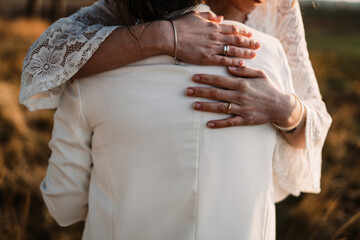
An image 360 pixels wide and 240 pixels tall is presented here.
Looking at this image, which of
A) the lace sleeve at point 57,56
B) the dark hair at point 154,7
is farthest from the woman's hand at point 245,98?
the lace sleeve at point 57,56

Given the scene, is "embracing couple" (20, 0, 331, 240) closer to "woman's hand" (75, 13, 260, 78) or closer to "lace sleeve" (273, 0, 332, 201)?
"woman's hand" (75, 13, 260, 78)

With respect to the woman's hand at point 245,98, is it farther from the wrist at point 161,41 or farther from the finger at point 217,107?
the wrist at point 161,41

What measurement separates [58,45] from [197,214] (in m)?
Answer: 0.83

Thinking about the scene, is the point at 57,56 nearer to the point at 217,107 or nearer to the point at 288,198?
the point at 217,107

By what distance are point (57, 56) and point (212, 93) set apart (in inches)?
24.2

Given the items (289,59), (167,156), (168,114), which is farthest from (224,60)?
(289,59)

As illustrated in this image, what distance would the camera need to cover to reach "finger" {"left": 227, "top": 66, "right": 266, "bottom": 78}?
124 cm

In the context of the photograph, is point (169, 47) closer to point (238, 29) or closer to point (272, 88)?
point (238, 29)

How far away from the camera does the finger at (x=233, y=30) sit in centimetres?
129

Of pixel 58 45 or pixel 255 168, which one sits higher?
pixel 58 45

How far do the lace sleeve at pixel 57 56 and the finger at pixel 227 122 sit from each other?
0.52 m

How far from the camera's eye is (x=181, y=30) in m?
1.27

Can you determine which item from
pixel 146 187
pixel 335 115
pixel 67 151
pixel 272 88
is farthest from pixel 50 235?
pixel 335 115

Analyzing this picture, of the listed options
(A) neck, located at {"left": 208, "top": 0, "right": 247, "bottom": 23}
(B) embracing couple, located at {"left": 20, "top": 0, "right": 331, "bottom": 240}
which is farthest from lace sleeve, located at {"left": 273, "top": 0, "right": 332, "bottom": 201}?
(A) neck, located at {"left": 208, "top": 0, "right": 247, "bottom": 23}
